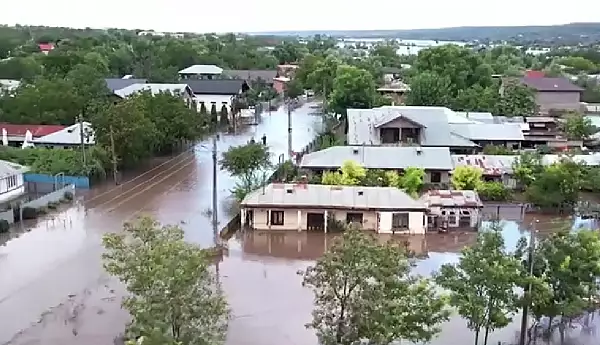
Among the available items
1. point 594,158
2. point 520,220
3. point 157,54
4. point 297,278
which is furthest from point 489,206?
point 157,54

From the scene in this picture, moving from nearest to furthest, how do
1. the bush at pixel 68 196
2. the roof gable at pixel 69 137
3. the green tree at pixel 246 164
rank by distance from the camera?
the green tree at pixel 246 164 < the bush at pixel 68 196 < the roof gable at pixel 69 137

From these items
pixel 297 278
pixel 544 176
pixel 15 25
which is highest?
pixel 15 25

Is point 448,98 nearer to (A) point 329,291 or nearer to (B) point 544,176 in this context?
(B) point 544,176

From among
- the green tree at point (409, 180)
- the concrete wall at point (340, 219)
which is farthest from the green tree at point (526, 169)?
the concrete wall at point (340, 219)

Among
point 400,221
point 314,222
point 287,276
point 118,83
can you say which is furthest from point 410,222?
point 118,83

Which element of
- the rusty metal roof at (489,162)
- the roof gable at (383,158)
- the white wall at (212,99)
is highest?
the white wall at (212,99)

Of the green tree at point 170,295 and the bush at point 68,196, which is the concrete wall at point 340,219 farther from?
the green tree at point 170,295

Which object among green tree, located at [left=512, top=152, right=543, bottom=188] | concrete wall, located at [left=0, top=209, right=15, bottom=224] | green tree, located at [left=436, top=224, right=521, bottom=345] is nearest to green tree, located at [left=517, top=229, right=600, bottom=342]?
green tree, located at [left=436, top=224, right=521, bottom=345]

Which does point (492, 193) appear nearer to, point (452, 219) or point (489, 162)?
point (489, 162)
